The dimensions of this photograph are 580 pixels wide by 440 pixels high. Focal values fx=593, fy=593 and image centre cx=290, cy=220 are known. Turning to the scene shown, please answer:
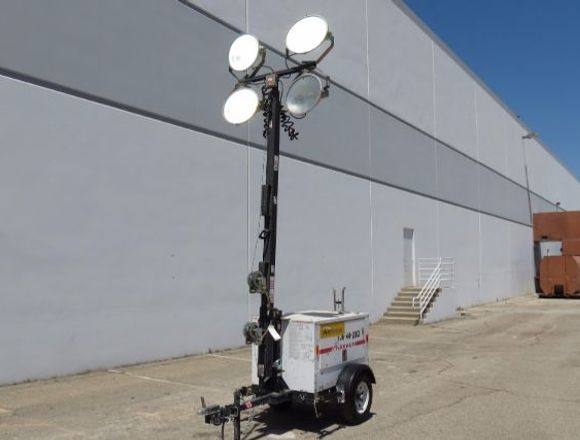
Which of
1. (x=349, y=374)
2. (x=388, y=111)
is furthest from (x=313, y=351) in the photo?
(x=388, y=111)

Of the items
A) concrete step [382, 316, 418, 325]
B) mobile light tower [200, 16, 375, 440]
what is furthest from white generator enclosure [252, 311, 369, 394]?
concrete step [382, 316, 418, 325]

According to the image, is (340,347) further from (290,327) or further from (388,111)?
(388,111)

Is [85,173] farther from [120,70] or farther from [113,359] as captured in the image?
[113,359]

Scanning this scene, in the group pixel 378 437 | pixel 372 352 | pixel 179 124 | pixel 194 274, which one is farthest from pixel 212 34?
pixel 378 437

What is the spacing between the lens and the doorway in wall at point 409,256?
22844mm

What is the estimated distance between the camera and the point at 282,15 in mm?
16188

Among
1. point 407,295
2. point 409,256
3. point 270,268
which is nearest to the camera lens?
point 270,268

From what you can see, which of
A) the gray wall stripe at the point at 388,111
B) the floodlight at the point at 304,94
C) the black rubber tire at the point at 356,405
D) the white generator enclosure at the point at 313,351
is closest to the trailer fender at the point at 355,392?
the black rubber tire at the point at 356,405

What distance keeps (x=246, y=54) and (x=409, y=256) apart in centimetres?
1721

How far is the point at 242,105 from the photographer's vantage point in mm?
7113

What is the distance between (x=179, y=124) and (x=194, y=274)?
3.22 m

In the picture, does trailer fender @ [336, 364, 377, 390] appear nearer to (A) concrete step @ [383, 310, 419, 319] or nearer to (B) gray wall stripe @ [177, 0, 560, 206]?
(B) gray wall stripe @ [177, 0, 560, 206]

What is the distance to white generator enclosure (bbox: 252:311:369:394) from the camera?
21.7 feet

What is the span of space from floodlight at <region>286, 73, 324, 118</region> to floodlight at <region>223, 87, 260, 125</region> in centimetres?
42
